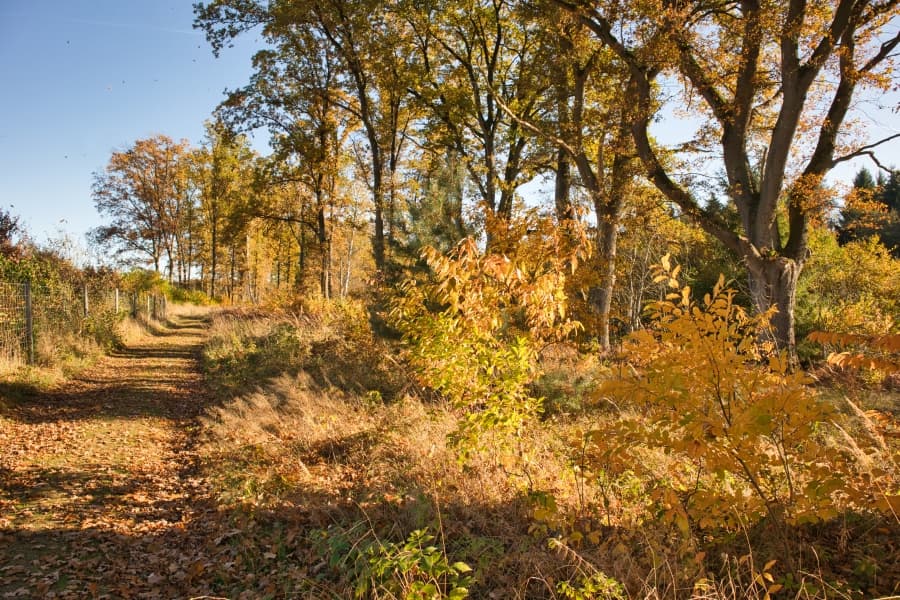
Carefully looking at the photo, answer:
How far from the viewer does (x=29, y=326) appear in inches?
405

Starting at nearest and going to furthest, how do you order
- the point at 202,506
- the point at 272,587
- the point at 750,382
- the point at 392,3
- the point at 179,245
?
the point at 750,382 < the point at 272,587 < the point at 202,506 < the point at 392,3 < the point at 179,245

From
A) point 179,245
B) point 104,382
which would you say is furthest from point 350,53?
point 179,245

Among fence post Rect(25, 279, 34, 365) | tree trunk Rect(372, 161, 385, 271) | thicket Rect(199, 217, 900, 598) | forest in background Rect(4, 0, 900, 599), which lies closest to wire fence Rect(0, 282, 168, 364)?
fence post Rect(25, 279, 34, 365)

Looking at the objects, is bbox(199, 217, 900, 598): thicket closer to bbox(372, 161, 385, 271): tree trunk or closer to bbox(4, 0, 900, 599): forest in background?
bbox(4, 0, 900, 599): forest in background

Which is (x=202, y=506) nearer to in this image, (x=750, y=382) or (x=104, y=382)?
(x=750, y=382)

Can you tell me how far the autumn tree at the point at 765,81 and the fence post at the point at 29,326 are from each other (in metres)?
13.1

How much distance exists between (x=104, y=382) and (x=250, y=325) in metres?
6.65

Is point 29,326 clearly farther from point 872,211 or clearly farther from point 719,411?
point 872,211

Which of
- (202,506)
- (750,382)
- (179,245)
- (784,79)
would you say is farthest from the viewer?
(179,245)

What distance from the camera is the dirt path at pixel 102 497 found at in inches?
160

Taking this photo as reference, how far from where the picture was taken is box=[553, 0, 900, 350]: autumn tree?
9.66 meters

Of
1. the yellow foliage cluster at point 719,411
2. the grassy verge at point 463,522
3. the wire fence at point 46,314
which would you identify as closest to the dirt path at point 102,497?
the grassy verge at point 463,522

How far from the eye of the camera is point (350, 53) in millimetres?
16562

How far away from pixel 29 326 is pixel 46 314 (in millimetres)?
1150
